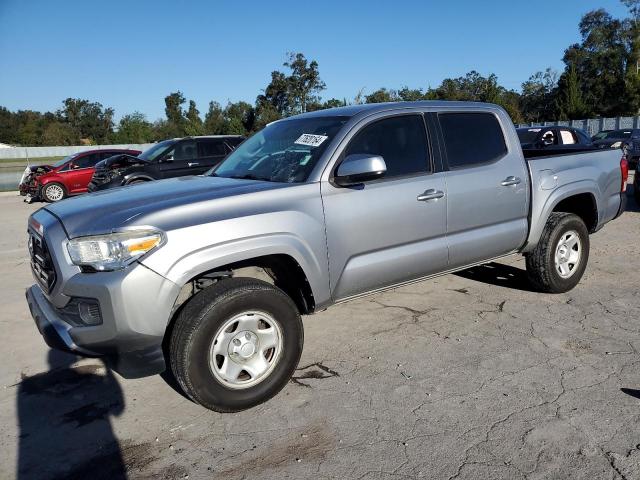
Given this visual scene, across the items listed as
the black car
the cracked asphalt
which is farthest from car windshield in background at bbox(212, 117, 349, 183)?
the black car

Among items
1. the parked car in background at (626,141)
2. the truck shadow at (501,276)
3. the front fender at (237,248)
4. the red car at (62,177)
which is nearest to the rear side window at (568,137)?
the parked car in background at (626,141)

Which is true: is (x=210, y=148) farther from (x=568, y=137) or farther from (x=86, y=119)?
(x=86, y=119)

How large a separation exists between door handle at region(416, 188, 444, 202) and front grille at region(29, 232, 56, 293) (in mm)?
2524

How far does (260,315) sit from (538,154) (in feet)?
14.3

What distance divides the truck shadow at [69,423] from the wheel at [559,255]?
3.78 meters

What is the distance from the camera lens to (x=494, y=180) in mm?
4449

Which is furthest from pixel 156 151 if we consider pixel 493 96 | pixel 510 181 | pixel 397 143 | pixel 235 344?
pixel 493 96

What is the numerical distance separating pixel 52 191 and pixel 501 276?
51.6 ft

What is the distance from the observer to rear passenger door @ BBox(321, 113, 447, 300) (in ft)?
11.8

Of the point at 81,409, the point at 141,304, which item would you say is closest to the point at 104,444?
the point at 81,409

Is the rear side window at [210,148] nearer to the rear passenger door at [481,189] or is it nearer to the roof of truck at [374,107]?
the roof of truck at [374,107]

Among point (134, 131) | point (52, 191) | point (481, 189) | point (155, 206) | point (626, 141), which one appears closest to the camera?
point (155, 206)

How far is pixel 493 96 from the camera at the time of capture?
44312mm

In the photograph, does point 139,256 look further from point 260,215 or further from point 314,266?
point 314,266
